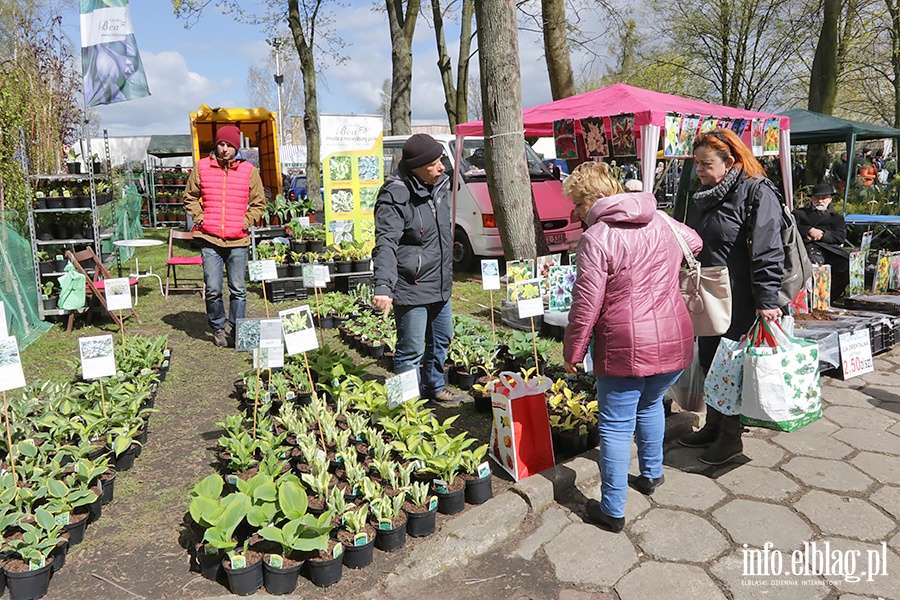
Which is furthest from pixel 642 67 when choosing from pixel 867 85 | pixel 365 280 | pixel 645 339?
pixel 645 339

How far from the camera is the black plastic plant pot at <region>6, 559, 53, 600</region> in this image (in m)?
2.57

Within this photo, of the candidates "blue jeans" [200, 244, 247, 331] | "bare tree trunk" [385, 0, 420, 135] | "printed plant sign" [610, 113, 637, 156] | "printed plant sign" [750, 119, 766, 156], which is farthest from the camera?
"bare tree trunk" [385, 0, 420, 135]

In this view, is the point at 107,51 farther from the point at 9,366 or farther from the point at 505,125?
the point at 9,366

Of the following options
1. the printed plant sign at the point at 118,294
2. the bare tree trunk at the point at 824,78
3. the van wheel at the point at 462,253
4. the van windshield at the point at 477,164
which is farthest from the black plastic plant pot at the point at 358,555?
the bare tree trunk at the point at 824,78

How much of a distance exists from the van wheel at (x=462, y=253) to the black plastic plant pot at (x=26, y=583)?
7.58 meters

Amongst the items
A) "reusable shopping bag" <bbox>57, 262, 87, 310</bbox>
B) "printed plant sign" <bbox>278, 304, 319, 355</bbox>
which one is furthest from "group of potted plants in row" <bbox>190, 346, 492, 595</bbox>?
"reusable shopping bag" <bbox>57, 262, 87, 310</bbox>

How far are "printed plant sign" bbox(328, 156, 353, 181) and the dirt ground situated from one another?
306 centimetres

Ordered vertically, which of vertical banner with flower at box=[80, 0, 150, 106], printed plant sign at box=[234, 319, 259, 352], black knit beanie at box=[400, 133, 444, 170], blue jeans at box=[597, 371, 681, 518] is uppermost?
vertical banner with flower at box=[80, 0, 150, 106]

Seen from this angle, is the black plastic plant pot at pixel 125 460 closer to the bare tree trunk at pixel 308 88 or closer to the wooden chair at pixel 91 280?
the wooden chair at pixel 91 280

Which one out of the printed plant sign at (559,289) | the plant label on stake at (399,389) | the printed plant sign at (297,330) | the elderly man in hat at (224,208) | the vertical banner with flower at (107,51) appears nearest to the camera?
the plant label on stake at (399,389)

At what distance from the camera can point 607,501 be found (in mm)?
3002

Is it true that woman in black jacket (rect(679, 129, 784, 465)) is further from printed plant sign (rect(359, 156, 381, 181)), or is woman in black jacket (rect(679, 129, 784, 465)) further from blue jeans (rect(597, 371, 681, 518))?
printed plant sign (rect(359, 156, 381, 181))

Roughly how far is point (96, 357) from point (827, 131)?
42.1ft

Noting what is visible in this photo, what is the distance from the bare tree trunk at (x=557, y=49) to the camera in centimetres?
942
